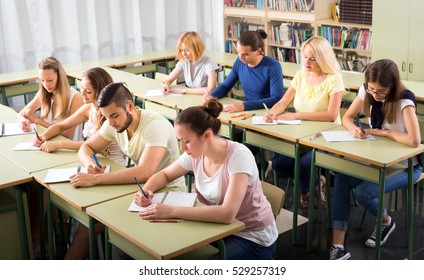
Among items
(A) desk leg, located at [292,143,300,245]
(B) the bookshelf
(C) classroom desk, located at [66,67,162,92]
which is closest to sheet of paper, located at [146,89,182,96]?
(C) classroom desk, located at [66,67,162,92]

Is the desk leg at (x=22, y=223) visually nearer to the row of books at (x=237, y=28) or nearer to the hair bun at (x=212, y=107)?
the hair bun at (x=212, y=107)

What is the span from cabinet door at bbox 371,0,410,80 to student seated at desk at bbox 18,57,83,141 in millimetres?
3497

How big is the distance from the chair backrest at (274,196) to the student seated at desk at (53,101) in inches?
68.3

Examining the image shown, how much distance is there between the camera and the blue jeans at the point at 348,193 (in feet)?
12.4

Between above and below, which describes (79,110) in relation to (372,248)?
above

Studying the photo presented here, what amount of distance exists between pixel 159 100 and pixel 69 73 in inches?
67.1

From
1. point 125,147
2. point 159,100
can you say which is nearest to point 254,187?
point 125,147

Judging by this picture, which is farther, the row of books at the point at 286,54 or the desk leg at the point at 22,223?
the row of books at the point at 286,54

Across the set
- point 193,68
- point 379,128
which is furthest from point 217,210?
point 193,68

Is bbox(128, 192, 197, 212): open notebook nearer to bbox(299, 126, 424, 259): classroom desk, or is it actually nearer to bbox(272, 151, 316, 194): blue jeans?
bbox(299, 126, 424, 259): classroom desk

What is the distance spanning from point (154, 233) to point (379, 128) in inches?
75.1

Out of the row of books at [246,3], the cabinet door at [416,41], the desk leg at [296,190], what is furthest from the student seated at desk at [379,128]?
the row of books at [246,3]

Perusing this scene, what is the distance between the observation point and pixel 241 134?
4.67m
